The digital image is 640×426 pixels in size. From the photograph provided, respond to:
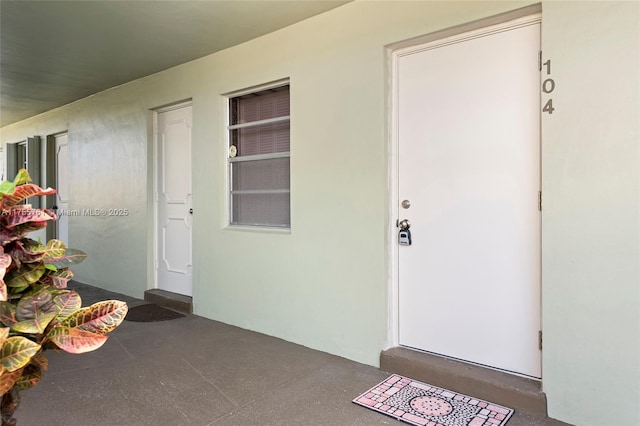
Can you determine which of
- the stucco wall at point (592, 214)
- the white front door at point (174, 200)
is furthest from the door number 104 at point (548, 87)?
the white front door at point (174, 200)

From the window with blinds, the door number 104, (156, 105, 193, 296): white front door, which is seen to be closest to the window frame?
the window with blinds

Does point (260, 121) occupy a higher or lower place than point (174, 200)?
higher

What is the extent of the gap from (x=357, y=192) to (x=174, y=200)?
2515 mm

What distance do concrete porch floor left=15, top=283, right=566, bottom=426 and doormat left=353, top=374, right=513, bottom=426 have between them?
7 centimetres

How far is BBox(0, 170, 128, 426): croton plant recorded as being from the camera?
95 centimetres

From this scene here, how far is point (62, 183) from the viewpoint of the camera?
20.5 feet

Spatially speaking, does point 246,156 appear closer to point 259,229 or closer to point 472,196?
point 259,229

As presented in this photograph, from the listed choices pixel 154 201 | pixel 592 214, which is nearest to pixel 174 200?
pixel 154 201

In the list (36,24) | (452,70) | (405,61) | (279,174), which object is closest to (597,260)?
(452,70)

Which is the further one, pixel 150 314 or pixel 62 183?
pixel 62 183

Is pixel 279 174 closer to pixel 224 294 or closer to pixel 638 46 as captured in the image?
pixel 224 294

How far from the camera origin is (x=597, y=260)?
6.57 ft

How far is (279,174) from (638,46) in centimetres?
245

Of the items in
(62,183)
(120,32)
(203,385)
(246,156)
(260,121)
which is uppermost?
(120,32)
